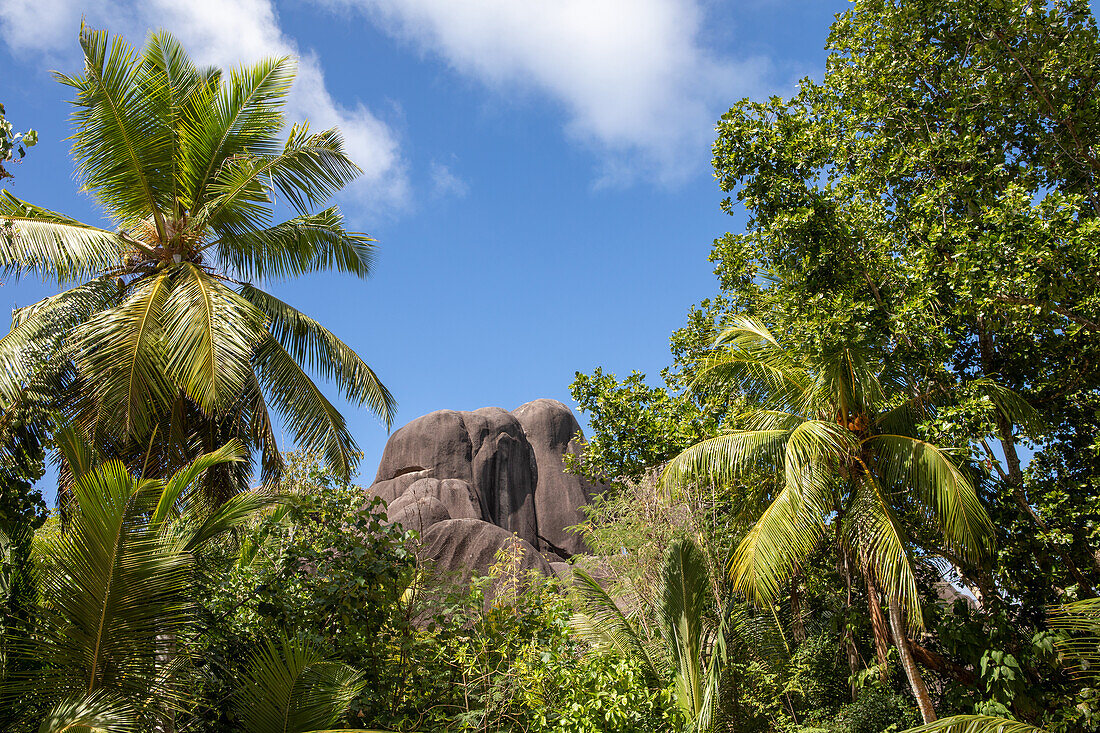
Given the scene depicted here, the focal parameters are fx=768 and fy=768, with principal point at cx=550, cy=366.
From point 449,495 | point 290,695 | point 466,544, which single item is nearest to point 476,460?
point 449,495

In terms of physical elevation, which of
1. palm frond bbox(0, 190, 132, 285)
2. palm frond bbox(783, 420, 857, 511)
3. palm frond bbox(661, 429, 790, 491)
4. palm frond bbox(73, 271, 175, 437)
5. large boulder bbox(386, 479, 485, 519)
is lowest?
palm frond bbox(783, 420, 857, 511)

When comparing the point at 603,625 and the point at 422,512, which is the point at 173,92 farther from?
the point at 422,512

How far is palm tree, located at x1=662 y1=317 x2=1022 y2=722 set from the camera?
8.29 m

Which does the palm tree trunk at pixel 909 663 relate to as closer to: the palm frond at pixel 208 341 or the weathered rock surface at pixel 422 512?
the palm frond at pixel 208 341

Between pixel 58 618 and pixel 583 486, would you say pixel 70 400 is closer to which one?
pixel 58 618

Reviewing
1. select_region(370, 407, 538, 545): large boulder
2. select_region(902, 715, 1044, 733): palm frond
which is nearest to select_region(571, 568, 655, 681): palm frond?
select_region(902, 715, 1044, 733): palm frond

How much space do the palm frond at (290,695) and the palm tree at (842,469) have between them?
14.9 feet

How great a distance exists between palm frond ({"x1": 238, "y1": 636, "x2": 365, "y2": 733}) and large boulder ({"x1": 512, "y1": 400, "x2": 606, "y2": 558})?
2207 cm

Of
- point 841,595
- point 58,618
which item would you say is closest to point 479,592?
point 58,618

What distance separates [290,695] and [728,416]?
8584 millimetres

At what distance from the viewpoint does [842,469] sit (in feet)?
30.9

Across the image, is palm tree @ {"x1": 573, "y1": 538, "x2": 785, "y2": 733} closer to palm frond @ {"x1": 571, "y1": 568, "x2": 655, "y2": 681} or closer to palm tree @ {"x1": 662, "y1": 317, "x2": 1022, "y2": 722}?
palm frond @ {"x1": 571, "y1": 568, "x2": 655, "y2": 681}

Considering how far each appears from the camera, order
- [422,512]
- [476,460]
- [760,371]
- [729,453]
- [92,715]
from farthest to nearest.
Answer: [476,460] → [422,512] → [760,371] → [729,453] → [92,715]

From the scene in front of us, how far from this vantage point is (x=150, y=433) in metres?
9.30
